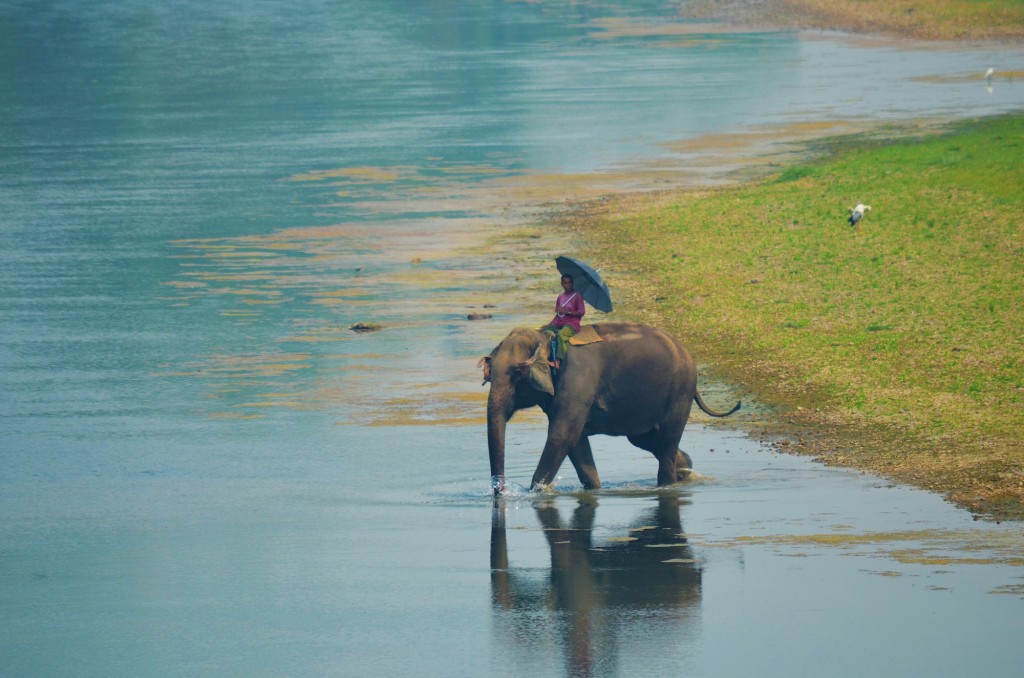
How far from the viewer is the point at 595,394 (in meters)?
16.5

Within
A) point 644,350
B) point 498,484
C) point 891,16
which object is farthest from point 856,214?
point 891,16

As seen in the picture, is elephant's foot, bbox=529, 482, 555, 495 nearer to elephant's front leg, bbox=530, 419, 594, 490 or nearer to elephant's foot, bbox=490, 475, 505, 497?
elephant's front leg, bbox=530, 419, 594, 490

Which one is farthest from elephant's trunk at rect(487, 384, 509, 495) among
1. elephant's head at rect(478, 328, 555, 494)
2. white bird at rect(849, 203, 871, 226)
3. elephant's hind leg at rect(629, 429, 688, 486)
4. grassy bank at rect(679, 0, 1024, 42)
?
grassy bank at rect(679, 0, 1024, 42)

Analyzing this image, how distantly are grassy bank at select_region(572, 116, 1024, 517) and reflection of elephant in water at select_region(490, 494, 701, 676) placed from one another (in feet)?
9.30

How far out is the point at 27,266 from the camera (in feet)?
105

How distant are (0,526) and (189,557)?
2.37 m

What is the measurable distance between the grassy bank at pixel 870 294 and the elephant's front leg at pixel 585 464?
2.30 m

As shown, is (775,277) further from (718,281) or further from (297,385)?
(297,385)

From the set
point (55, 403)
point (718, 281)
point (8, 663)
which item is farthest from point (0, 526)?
point (718, 281)

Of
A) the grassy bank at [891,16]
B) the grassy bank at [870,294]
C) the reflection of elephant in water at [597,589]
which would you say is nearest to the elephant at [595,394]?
the reflection of elephant in water at [597,589]

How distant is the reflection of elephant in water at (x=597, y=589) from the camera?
12.1m

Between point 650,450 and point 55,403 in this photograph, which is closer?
point 650,450

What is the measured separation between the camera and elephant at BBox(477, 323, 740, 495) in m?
16.0

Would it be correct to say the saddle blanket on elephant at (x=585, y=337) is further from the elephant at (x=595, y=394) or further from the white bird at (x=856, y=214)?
the white bird at (x=856, y=214)
